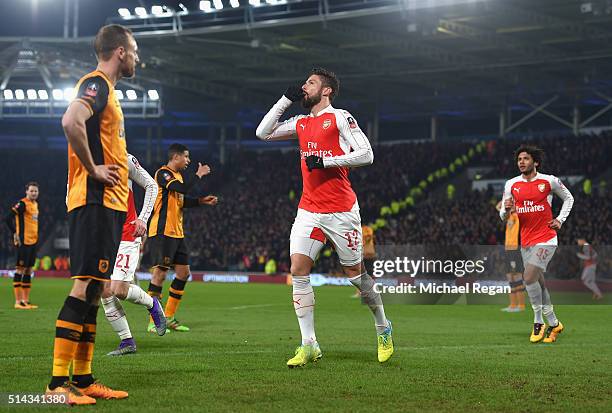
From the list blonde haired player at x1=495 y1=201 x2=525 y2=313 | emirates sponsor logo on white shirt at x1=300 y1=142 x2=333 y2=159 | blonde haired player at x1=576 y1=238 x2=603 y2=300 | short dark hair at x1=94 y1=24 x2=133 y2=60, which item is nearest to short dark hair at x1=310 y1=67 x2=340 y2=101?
emirates sponsor logo on white shirt at x1=300 y1=142 x2=333 y2=159

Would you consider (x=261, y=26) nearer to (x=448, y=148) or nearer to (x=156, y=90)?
(x=156, y=90)

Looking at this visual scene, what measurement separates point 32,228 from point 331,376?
12.3 m

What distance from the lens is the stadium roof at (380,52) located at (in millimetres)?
30688

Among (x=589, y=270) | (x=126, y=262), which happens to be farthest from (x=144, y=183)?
(x=589, y=270)

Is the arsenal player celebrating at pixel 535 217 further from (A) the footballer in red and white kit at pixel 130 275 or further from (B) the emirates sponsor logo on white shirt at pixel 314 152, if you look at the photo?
(A) the footballer in red and white kit at pixel 130 275

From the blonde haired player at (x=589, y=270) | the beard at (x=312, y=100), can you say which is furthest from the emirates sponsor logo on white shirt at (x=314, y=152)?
the blonde haired player at (x=589, y=270)

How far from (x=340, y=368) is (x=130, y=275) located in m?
3.27

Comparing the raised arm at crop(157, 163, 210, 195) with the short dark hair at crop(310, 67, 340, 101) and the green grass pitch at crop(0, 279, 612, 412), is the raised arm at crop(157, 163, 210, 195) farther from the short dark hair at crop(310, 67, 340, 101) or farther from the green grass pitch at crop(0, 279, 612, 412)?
the short dark hair at crop(310, 67, 340, 101)

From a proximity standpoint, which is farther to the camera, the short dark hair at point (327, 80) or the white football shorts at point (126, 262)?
the white football shorts at point (126, 262)

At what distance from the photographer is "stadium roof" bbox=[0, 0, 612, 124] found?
1208 inches

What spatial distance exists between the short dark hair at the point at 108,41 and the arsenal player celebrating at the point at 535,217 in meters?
6.76

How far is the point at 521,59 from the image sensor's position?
3709 centimetres

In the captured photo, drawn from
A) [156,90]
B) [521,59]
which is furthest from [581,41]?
[156,90]

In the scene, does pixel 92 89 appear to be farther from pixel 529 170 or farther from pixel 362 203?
pixel 362 203
